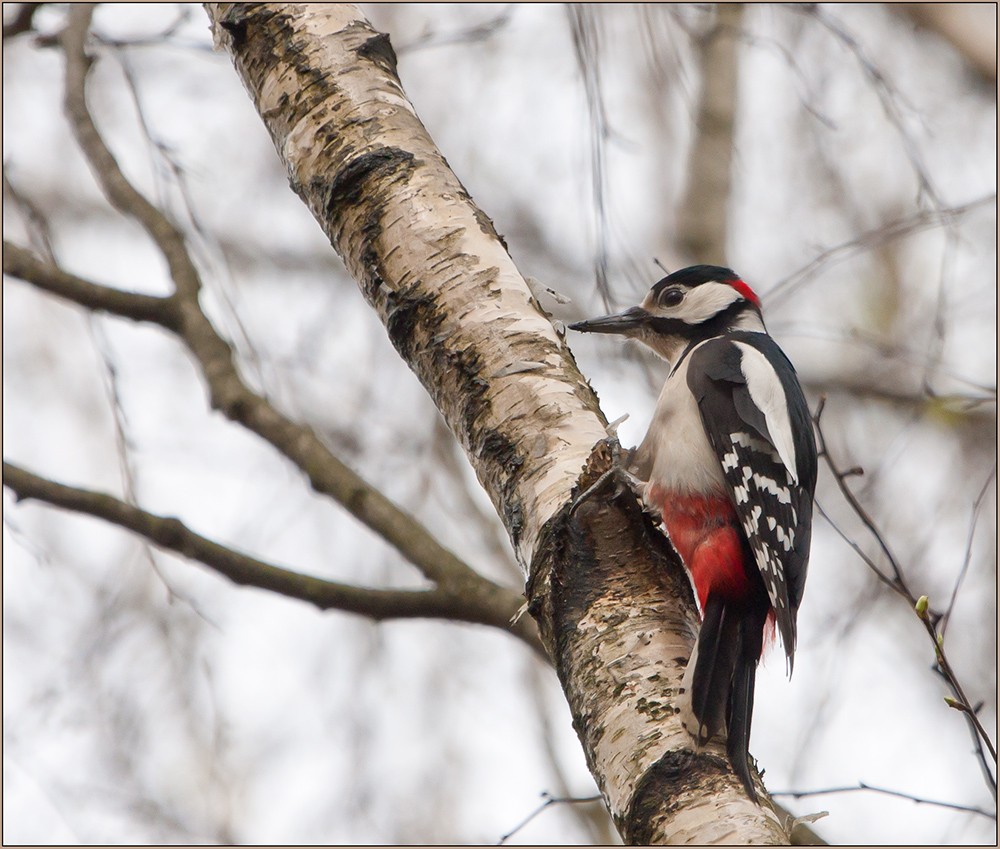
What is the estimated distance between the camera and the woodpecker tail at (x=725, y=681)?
4.73 feet

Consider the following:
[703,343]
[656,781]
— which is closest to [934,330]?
[703,343]

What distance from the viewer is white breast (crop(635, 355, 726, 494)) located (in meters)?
2.40

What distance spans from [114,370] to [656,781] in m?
1.98

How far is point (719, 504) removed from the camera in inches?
95.9

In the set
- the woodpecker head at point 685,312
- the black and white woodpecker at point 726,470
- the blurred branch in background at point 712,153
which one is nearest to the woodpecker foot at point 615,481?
the black and white woodpecker at point 726,470

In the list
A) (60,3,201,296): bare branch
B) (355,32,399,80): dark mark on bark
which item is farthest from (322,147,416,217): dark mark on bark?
(60,3,201,296): bare branch

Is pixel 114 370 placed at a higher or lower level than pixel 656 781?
higher

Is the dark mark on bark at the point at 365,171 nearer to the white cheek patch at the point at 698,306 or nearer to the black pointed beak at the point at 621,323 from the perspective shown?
the black pointed beak at the point at 621,323

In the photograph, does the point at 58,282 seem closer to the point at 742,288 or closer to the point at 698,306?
the point at 698,306

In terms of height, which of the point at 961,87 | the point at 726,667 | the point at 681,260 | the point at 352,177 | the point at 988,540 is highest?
the point at 961,87

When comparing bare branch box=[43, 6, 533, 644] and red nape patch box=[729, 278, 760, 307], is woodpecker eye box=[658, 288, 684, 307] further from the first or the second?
bare branch box=[43, 6, 533, 644]

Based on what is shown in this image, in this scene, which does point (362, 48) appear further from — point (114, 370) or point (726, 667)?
point (726, 667)

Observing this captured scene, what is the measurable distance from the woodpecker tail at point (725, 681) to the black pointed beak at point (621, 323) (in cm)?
119

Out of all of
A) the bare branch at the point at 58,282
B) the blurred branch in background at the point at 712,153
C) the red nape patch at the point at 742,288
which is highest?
the blurred branch in background at the point at 712,153
